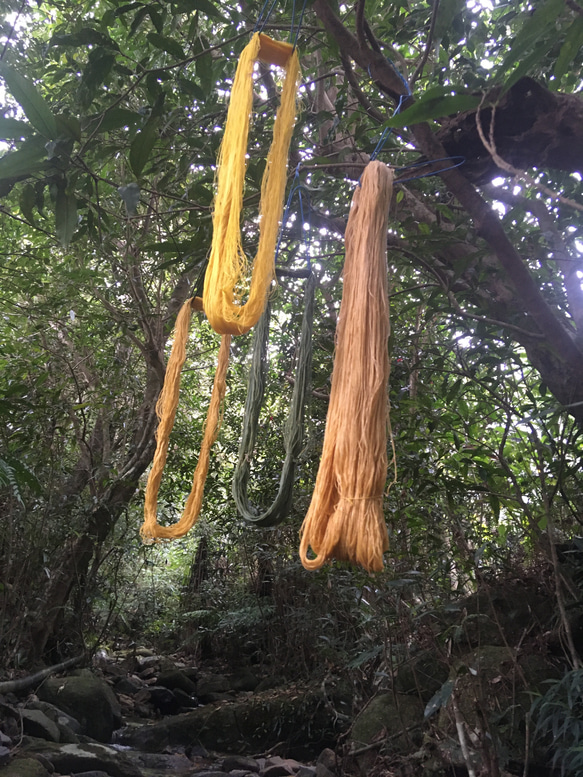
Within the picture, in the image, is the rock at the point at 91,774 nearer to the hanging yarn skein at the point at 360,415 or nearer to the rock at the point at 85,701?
the rock at the point at 85,701

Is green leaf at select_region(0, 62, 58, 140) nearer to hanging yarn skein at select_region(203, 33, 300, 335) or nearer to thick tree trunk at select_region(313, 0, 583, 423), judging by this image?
hanging yarn skein at select_region(203, 33, 300, 335)

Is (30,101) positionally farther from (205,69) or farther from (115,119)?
(205,69)

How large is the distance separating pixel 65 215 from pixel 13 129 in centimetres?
30

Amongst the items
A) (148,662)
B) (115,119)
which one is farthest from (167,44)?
(148,662)

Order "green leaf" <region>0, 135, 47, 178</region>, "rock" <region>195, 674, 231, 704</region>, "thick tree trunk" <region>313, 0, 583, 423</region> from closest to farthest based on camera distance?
"green leaf" <region>0, 135, 47, 178</region> < "thick tree trunk" <region>313, 0, 583, 423</region> < "rock" <region>195, 674, 231, 704</region>

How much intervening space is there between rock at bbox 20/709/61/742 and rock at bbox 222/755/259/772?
97 centimetres

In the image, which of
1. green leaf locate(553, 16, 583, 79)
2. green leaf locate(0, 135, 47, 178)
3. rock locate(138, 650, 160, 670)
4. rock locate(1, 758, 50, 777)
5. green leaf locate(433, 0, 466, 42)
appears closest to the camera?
green leaf locate(553, 16, 583, 79)

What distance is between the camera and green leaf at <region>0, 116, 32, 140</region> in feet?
3.97

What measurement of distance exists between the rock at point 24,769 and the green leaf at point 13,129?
2337 millimetres

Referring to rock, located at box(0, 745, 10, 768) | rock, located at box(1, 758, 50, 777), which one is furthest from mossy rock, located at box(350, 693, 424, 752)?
rock, located at box(0, 745, 10, 768)

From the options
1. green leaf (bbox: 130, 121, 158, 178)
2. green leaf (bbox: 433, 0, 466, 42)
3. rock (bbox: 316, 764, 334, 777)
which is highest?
green leaf (bbox: 433, 0, 466, 42)

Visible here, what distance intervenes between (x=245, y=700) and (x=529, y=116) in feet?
13.2

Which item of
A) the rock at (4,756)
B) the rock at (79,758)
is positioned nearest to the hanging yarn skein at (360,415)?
the rock at (4,756)

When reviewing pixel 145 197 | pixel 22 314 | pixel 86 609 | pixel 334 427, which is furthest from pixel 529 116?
pixel 86 609
